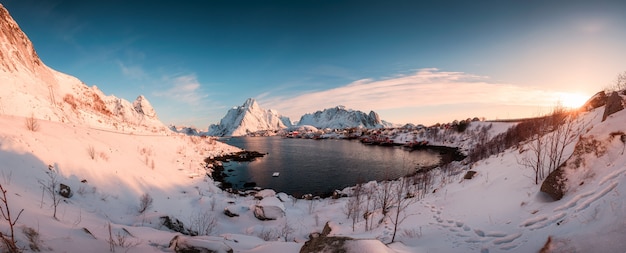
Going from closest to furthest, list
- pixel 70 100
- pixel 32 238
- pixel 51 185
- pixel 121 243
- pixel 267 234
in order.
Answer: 1. pixel 32 238
2. pixel 121 243
3. pixel 51 185
4. pixel 267 234
5. pixel 70 100

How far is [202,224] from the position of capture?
12.3m

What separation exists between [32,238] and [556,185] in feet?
40.2

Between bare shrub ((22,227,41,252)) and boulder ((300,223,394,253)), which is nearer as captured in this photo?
bare shrub ((22,227,41,252))

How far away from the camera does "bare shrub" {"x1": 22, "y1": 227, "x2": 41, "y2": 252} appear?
360 cm

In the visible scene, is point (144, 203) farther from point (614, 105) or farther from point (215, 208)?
point (614, 105)

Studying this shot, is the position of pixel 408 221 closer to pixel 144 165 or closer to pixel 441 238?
pixel 441 238

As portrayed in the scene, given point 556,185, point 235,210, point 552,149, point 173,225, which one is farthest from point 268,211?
point 552,149

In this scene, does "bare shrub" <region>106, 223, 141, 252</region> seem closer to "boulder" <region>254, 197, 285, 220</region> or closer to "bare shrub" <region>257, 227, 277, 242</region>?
"bare shrub" <region>257, 227, 277, 242</region>

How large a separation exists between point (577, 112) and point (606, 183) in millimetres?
16622

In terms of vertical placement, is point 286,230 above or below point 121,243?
below

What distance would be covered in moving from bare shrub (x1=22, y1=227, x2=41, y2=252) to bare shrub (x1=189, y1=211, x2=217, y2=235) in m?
6.96

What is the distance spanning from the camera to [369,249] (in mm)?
4082

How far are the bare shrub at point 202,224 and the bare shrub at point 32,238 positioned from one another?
6956mm

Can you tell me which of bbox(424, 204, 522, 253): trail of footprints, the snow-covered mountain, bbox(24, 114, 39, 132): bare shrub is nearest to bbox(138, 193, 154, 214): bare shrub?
bbox(24, 114, 39, 132): bare shrub
